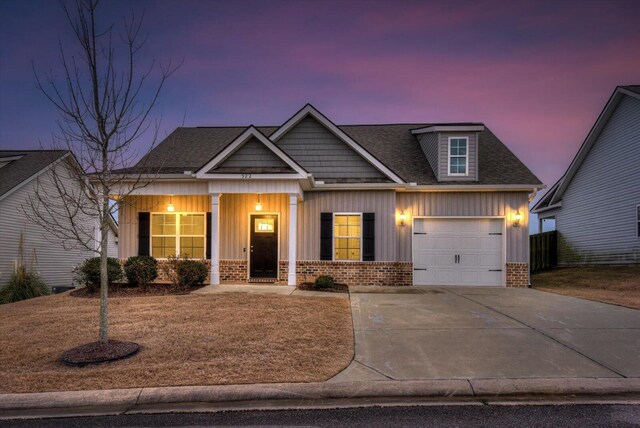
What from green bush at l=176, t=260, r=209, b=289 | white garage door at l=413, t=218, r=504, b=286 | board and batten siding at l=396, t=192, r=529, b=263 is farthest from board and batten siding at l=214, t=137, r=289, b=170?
white garage door at l=413, t=218, r=504, b=286

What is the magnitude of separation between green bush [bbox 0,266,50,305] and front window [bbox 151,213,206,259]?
177 inches

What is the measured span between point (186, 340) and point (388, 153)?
11971 mm

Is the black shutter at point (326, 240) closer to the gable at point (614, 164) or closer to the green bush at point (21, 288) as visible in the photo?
the green bush at point (21, 288)

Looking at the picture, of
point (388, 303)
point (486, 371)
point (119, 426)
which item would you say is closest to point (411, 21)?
point (388, 303)

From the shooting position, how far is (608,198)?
19109 mm

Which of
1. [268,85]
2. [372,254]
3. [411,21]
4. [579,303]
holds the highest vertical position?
[268,85]

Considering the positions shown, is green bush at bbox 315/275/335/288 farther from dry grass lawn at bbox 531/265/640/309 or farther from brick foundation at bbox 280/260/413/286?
dry grass lawn at bbox 531/265/640/309

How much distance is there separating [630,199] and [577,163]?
429 cm

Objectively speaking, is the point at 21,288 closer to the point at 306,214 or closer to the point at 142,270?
the point at 142,270

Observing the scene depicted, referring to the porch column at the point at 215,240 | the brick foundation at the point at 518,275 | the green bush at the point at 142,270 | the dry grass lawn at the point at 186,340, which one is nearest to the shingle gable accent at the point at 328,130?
the porch column at the point at 215,240

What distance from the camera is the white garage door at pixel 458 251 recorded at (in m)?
14.4

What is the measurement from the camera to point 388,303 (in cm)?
1001

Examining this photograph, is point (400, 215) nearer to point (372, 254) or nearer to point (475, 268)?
point (372, 254)

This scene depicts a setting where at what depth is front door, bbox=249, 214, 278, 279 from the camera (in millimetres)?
14086
